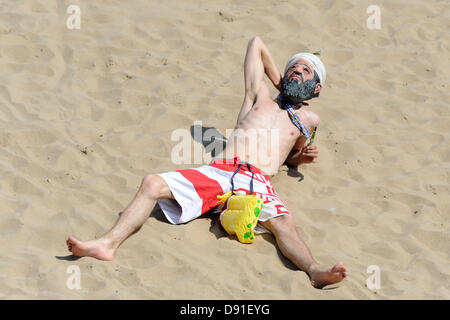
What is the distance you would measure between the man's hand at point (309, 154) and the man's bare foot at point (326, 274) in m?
1.15

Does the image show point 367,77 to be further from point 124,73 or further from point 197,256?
point 197,256

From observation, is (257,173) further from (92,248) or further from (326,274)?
(92,248)

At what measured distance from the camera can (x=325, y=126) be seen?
561cm

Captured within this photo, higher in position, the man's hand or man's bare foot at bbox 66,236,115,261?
the man's hand

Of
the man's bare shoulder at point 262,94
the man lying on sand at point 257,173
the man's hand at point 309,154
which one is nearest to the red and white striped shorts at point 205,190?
the man lying on sand at point 257,173

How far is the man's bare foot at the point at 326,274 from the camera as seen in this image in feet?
12.6

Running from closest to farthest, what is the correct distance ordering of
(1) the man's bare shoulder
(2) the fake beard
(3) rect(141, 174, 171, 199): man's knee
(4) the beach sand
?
(4) the beach sand < (3) rect(141, 174, 171, 199): man's knee < (2) the fake beard < (1) the man's bare shoulder

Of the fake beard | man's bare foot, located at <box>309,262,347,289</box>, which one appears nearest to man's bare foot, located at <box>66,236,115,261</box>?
man's bare foot, located at <box>309,262,347,289</box>

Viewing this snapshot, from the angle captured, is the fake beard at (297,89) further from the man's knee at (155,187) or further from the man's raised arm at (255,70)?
the man's knee at (155,187)

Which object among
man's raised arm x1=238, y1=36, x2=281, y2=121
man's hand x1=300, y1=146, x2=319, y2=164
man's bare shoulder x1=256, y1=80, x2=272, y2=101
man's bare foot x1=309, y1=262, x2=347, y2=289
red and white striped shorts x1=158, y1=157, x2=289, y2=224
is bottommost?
man's bare foot x1=309, y1=262, x2=347, y2=289

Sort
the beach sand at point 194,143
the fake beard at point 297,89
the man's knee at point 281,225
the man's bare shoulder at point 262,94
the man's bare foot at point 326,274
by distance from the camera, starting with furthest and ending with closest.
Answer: the man's bare shoulder at point 262,94
the fake beard at point 297,89
the man's knee at point 281,225
the beach sand at point 194,143
the man's bare foot at point 326,274

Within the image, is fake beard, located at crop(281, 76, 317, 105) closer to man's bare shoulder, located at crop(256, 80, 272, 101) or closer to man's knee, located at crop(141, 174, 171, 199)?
man's bare shoulder, located at crop(256, 80, 272, 101)

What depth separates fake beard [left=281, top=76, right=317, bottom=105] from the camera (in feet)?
16.3

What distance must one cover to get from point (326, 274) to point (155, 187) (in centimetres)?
115
